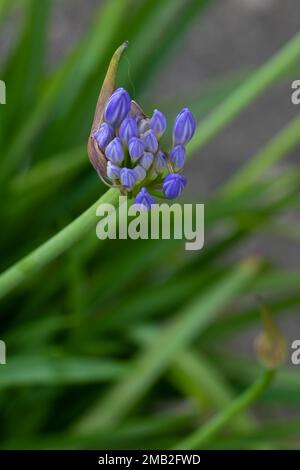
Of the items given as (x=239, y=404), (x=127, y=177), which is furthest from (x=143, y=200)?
(x=239, y=404)

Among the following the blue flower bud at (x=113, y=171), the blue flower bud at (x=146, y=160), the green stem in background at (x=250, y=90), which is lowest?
the blue flower bud at (x=113, y=171)

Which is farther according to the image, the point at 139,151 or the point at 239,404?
the point at 239,404

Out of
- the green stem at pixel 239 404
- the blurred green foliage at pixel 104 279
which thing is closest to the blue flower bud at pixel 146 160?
the green stem at pixel 239 404

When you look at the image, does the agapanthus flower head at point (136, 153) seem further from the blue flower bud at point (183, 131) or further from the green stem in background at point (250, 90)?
the green stem in background at point (250, 90)

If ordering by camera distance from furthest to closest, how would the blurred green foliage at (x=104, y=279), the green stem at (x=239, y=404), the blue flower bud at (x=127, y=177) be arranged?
the blurred green foliage at (x=104, y=279), the green stem at (x=239, y=404), the blue flower bud at (x=127, y=177)

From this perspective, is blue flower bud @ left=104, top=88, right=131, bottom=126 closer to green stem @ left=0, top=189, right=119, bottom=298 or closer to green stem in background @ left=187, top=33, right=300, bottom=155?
green stem @ left=0, top=189, right=119, bottom=298

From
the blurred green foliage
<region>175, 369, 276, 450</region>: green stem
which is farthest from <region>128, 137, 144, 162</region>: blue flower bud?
the blurred green foliage

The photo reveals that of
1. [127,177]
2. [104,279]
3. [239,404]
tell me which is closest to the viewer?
[127,177]

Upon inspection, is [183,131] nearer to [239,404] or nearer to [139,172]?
[139,172]
